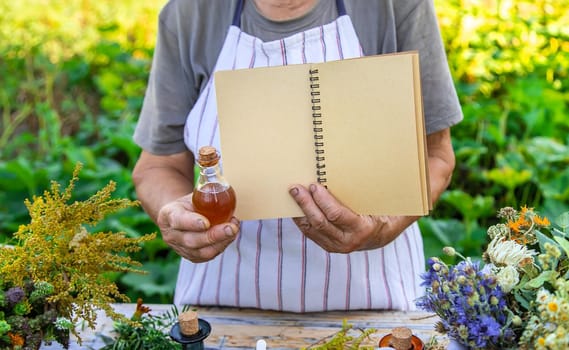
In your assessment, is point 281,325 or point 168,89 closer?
point 281,325

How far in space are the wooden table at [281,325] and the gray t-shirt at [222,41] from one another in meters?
0.38

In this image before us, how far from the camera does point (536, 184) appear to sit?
2.86 meters

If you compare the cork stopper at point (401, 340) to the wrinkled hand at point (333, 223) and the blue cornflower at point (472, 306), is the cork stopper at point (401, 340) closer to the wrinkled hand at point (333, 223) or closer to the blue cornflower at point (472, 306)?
the blue cornflower at point (472, 306)

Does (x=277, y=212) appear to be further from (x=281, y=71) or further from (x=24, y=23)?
(x=24, y=23)

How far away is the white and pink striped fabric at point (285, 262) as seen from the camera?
1.36 m

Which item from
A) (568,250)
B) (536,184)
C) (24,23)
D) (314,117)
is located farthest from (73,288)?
(24,23)

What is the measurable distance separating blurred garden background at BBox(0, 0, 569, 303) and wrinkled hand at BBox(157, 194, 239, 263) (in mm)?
1185

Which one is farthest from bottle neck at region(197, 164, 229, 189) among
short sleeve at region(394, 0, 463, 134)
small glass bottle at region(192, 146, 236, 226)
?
short sleeve at region(394, 0, 463, 134)

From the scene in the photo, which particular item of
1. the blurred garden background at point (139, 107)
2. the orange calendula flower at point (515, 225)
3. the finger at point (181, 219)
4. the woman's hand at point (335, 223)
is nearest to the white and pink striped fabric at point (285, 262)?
the woman's hand at point (335, 223)

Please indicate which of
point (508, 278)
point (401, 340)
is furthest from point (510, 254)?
point (401, 340)

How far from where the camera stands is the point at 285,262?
140 centimetres

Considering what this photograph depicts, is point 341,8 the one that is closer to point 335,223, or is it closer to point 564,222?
point 335,223

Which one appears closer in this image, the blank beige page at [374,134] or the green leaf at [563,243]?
the green leaf at [563,243]

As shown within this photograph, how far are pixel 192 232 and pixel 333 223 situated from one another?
0.79 ft
